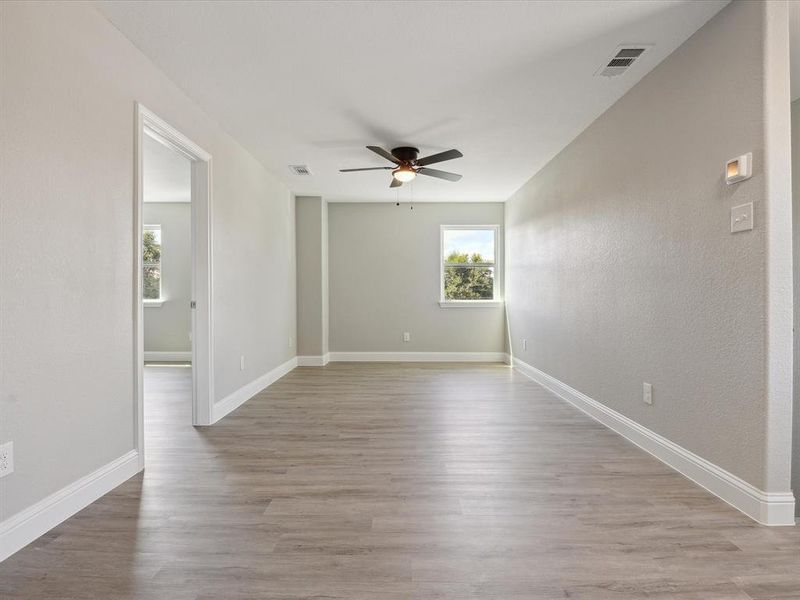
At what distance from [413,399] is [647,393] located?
7.12 ft

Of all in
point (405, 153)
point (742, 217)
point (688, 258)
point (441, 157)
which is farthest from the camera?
point (405, 153)

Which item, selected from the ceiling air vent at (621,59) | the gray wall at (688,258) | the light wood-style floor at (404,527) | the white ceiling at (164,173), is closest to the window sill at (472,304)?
the gray wall at (688,258)

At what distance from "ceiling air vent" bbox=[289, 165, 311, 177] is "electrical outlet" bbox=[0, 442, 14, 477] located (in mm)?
3840

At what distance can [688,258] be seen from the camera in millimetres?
2504

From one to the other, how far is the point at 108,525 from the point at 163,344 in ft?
19.2

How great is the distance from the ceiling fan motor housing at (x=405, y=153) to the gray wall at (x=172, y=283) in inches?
177

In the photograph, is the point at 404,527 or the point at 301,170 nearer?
the point at 404,527

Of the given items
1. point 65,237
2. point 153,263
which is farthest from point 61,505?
point 153,263

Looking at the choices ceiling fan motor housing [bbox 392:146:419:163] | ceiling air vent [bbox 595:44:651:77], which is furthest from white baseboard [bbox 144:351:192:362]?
ceiling air vent [bbox 595:44:651:77]

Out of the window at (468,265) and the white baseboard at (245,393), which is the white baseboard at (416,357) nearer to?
the window at (468,265)

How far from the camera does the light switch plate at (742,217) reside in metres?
2.05

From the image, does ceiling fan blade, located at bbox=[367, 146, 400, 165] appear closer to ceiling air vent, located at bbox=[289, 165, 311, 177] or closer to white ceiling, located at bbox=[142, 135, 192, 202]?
ceiling air vent, located at bbox=[289, 165, 311, 177]

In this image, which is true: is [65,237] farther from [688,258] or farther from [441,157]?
[688,258]

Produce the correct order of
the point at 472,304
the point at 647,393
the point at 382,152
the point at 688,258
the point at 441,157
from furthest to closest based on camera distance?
the point at 472,304, the point at 441,157, the point at 382,152, the point at 647,393, the point at 688,258
